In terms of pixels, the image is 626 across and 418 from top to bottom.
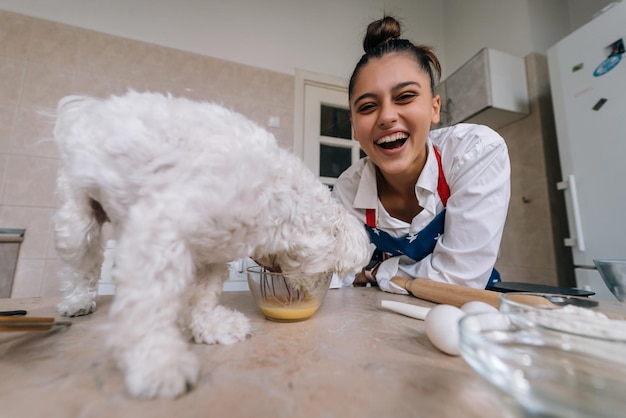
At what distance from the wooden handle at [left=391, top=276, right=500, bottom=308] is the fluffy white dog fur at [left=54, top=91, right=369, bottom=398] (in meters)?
0.27

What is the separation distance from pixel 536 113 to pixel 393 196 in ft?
5.27

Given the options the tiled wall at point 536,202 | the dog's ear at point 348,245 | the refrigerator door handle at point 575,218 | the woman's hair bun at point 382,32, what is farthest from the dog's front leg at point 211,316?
the tiled wall at point 536,202

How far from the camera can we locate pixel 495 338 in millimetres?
290

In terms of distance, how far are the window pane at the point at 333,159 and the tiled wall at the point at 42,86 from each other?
3.55 feet

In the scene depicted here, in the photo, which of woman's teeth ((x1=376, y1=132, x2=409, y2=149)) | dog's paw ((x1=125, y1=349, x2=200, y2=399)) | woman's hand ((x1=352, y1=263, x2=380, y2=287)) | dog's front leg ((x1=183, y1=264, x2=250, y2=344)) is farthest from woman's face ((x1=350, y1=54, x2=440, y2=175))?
dog's paw ((x1=125, y1=349, x2=200, y2=399))

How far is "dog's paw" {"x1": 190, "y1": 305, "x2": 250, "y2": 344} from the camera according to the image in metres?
0.41

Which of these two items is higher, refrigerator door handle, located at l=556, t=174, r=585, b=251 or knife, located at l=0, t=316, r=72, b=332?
refrigerator door handle, located at l=556, t=174, r=585, b=251

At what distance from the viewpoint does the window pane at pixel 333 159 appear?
99.1 inches

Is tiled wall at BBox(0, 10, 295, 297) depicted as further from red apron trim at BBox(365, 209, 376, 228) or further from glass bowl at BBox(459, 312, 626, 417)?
glass bowl at BBox(459, 312, 626, 417)

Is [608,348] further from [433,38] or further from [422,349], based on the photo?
[433,38]

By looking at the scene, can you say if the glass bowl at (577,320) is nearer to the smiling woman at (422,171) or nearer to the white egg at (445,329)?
the white egg at (445,329)

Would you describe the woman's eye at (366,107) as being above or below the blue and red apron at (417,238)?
above

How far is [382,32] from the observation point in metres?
1.02

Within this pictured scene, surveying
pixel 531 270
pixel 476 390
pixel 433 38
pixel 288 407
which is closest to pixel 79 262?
pixel 288 407
